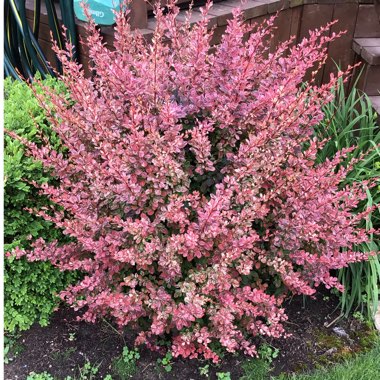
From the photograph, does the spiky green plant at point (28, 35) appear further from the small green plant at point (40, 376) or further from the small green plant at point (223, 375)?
the small green plant at point (223, 375)

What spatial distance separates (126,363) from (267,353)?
66 cm

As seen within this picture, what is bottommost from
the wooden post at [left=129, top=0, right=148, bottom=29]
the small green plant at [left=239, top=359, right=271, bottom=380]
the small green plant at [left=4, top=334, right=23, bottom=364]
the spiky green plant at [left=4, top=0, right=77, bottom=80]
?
the small green plant at [left=4, top=334, right=23, bottom=364]

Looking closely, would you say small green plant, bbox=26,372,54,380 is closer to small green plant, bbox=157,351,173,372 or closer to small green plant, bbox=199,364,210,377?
small green plant, bbox=157,351,173,372

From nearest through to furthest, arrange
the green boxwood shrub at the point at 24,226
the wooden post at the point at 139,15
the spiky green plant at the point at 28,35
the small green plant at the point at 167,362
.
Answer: the green boxwood shrub at the point at 24,226 < the small green plant at the point at 167,362 < the wooden post at the point at 139,15 < the spiky green plant at the point at 28,35

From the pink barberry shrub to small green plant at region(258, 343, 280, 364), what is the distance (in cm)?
25

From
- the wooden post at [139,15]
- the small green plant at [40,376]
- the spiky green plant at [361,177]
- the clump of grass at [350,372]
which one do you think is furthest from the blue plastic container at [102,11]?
the clump of grass at [350,372]

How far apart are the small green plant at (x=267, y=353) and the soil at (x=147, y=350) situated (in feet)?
0.08

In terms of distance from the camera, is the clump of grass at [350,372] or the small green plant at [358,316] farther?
the small green plant at [358,316]

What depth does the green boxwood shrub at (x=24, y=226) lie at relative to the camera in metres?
2.15

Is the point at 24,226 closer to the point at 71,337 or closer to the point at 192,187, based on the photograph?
the point at 71,337

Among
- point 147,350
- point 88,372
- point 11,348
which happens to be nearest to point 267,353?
point 147,350

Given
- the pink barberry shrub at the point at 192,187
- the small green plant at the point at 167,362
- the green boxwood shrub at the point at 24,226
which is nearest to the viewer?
the pink barberry shrub at the point at 192,187

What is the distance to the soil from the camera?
2275 mm

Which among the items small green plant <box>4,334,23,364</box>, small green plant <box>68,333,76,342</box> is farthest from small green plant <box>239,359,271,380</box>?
small green plant <box>4,334,23,364</box>
